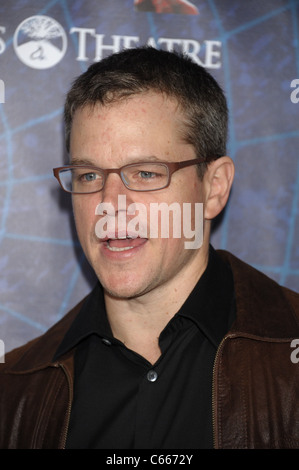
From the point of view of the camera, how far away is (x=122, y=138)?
1.87m

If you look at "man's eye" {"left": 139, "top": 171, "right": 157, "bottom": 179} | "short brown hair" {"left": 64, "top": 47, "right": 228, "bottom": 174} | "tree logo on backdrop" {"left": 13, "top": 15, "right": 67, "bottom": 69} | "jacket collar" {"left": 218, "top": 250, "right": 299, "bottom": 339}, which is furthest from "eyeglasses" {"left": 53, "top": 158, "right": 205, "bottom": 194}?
"tree logo on backdrop" {"left": 13, "top": 15, "right": 67, "bottom": 69}

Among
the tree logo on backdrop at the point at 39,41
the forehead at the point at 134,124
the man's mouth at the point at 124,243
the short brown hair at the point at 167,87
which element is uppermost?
the tree logo on backdrop at the point at 39,41

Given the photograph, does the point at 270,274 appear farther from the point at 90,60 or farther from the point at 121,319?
the point at 90,60

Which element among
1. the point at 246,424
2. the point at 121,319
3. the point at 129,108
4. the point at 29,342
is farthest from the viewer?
the point at 29,342

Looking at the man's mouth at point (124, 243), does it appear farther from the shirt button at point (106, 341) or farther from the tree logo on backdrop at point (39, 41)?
the tree logo on backdrop at point (39, 41)

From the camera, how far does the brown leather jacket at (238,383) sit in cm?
178

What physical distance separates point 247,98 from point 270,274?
2.60 feet

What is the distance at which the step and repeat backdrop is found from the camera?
2.46 metres

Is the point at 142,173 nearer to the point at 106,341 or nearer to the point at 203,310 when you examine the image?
the point at 203,310

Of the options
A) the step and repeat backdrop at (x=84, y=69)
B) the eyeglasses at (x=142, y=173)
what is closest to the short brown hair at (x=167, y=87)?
the eyeglasses at (x=142, y=173)

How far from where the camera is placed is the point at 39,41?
244 cm

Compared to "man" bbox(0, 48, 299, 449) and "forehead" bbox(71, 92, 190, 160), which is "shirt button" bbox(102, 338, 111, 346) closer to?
"man" bbox(0, 48, 299, 449)

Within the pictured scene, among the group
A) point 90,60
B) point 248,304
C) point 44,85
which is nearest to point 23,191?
point 44,85

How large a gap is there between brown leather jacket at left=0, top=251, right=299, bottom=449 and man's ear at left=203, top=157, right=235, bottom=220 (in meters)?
0.24
